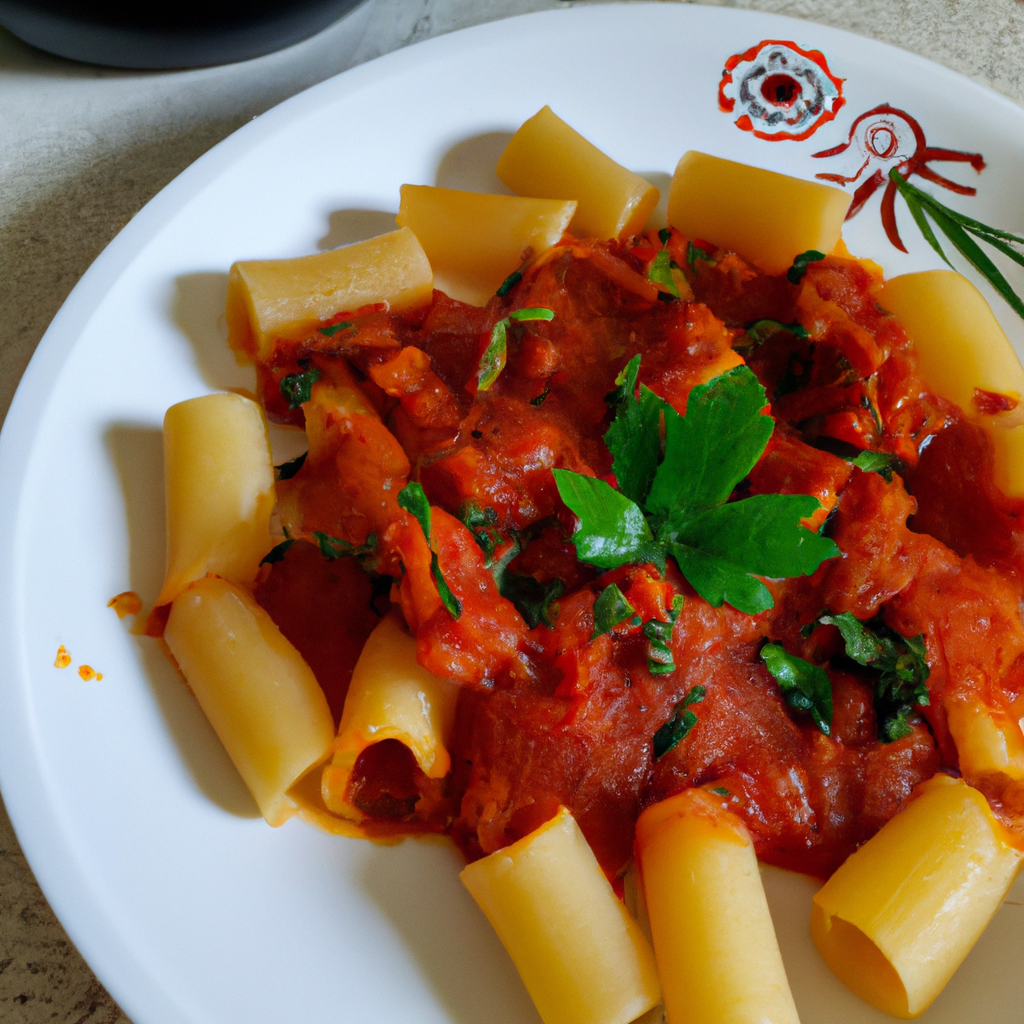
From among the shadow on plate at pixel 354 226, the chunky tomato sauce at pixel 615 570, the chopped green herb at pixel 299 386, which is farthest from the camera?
the shadow on plate at pixel 354 226

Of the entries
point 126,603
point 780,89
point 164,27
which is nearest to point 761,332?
point 780,89

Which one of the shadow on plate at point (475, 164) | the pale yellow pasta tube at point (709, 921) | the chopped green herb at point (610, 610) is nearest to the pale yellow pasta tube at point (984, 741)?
the pale yellow pasta tube at point (709, 921)

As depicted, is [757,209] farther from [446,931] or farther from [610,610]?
[446,931]

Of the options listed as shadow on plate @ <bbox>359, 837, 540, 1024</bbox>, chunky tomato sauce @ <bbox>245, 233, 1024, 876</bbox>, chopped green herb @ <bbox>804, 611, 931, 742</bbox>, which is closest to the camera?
shadow on plate @ <bbox>359, 837, 540, 1024</bbox>

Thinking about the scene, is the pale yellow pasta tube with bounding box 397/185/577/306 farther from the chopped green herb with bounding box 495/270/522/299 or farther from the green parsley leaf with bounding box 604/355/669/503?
the green parsley leaf with bounding box 604/355/669/503

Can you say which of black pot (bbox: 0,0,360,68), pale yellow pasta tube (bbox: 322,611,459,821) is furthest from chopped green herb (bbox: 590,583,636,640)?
black pot (bbox: 0,0,360,68)

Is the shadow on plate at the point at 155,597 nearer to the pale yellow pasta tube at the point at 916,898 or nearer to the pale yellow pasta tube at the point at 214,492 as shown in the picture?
the pale yellow pasta tube at the point at 214,492
